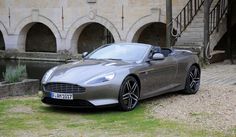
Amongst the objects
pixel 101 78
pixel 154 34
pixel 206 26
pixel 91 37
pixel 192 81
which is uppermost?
pixel 206 26

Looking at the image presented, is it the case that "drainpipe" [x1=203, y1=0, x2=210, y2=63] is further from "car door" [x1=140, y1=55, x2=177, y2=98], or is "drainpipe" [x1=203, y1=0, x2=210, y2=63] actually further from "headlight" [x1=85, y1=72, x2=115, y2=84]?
"headlight" [x1=85, y1=72, x2=115, y2=84]

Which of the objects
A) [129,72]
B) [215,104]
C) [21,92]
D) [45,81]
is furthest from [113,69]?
[21,92]

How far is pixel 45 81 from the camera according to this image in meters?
9.05

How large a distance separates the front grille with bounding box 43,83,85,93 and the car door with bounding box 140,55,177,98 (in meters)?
1.46

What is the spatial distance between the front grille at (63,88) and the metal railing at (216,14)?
11515mm

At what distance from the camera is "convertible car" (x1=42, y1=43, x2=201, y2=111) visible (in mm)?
8602

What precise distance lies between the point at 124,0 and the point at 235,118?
16.7 m

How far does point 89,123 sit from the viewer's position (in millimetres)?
7766

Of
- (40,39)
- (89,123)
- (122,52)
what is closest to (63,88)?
(89,123)

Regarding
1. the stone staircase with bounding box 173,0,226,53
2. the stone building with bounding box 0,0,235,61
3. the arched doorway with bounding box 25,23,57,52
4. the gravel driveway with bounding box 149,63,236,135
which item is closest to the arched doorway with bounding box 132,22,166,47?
the stone building with bounding box 0,0,235,61

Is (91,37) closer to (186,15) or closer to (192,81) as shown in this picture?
(186,15)

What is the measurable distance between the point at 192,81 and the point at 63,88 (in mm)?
3730

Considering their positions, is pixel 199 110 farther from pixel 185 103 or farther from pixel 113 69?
pixel 113 69

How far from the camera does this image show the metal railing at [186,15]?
66.2 feet
